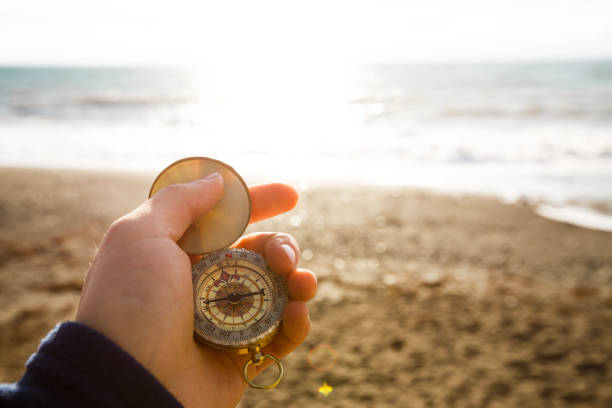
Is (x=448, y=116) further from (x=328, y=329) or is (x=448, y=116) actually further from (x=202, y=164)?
(x=202, y=164)

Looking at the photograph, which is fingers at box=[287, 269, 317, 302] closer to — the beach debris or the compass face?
the compass face

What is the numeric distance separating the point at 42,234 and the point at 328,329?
14.8 feet

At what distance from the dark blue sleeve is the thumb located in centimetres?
48

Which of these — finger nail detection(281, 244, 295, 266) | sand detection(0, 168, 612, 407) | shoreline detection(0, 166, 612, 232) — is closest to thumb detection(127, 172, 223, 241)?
finger nail detection(281, 244, 295, 266)

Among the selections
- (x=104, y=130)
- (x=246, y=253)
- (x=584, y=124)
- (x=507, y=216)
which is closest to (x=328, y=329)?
(x=246, y=253)

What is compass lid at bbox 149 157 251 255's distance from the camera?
1.99 m

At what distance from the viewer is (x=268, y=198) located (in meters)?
2.17

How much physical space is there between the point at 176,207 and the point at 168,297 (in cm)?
35

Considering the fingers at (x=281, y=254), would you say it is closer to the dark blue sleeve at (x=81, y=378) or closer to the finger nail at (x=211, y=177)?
the finger nail at (x=211, y=177)

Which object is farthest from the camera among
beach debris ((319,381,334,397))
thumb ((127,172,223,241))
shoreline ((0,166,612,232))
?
shoreline ((0,166,612,232))

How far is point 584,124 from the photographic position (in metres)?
18.3

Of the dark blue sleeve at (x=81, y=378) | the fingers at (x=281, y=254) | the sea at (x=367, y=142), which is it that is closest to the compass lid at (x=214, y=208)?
the fingers at (x=281, y=254)

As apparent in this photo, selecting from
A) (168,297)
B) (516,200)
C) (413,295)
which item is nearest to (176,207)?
(168,297)

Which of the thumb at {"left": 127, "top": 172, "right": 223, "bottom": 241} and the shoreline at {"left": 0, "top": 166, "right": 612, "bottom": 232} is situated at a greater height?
the thumb at {"left": 127, "top": 172, "right": 223, "bottom": 241}
